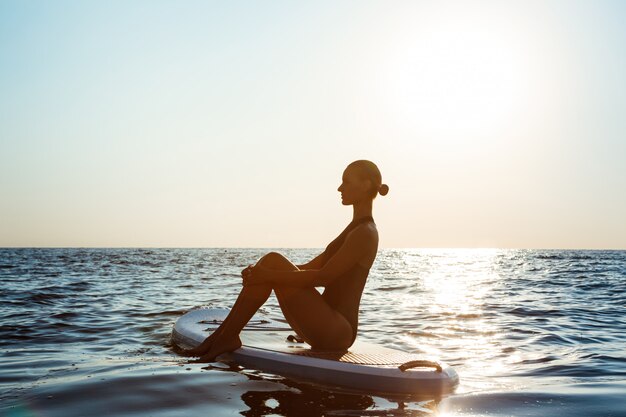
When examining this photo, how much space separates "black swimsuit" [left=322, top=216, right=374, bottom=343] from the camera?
584cm

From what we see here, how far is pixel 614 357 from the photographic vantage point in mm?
7887

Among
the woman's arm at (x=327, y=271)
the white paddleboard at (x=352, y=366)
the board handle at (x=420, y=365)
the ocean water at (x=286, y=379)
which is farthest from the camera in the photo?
the woman's arm at (x=327, y=271)

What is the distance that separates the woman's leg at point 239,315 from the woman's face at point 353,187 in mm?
862

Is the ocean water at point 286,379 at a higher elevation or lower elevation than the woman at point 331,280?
lower

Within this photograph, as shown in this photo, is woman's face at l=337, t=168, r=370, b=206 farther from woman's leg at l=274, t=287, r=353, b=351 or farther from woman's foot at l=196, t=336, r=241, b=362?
woman's foot at l=196, t=336, r=241, b=362

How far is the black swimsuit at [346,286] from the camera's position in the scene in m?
5.84

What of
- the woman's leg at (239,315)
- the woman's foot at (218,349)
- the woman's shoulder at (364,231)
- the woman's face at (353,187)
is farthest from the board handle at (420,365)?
the woman's foot at (218,349)

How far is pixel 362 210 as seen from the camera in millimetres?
5859

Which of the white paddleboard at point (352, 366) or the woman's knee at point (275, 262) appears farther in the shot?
the woman's knee at point (275, 262)

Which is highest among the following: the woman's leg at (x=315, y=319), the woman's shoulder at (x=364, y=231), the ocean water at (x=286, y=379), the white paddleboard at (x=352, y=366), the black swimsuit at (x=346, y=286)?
the woman's shoulder at (x=364, y=231)

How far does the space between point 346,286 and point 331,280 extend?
0.99 ft

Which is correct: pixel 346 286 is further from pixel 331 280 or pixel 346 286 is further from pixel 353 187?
pixel 353 187

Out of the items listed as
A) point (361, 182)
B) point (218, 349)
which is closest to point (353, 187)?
point (361, 182)

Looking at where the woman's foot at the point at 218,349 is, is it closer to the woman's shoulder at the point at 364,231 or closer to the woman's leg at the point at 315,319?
the woman's leg at the point at 315,319
